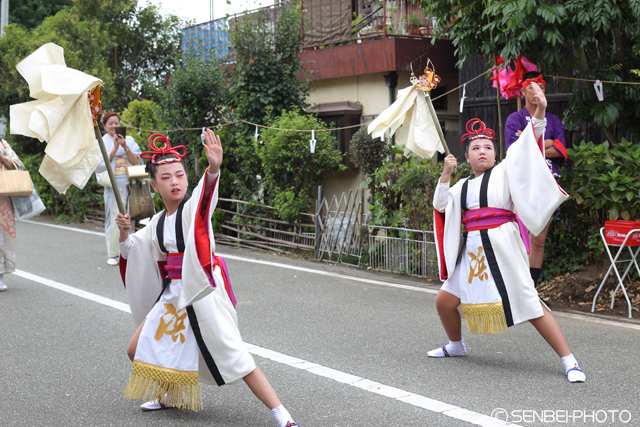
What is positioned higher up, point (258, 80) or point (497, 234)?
point (258, 80)

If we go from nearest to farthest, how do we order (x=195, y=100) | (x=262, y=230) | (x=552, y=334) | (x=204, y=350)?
(x=204, y=350) < (x=552, y=334) < (x=262, y=230) < (x=195, y=100)

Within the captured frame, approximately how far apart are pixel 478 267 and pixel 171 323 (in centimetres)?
216

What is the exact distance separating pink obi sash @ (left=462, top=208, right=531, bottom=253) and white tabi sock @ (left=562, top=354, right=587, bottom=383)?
2.70 ft

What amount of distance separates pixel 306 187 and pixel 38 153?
9864 mm

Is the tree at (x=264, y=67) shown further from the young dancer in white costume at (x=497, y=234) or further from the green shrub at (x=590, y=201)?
the young dancer in white costume at (x=497, y=234)

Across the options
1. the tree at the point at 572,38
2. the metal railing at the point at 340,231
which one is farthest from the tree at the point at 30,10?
the tree at the point at 572,38

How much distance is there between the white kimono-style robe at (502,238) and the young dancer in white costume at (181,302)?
1.75m

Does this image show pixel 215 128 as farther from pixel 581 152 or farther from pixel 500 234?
pixel 500 234

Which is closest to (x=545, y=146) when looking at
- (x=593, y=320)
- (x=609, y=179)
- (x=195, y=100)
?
(x=609, y=179)

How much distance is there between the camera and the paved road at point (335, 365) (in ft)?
12.3

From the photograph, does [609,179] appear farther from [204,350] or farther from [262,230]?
[262,230]

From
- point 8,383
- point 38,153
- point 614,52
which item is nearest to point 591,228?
point 614,52

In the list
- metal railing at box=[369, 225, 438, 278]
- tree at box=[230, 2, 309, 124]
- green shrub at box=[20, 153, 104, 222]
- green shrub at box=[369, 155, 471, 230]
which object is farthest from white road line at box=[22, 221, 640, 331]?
green shrub at box=[20, 153, 104, 222]

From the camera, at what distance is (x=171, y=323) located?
11.9 feet
